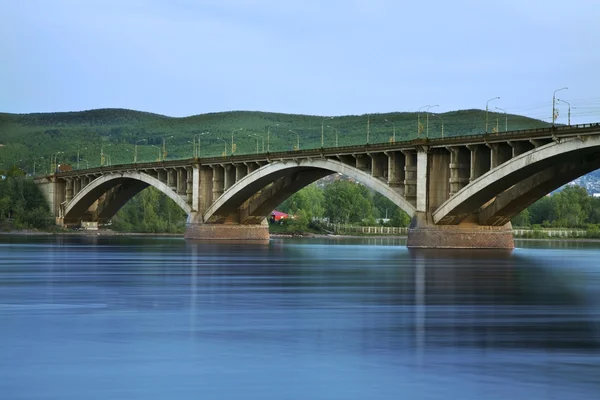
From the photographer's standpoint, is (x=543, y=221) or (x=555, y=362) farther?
(x=543, y=221)

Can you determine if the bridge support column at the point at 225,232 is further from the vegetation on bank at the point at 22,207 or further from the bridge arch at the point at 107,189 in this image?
the vegetation on bank at the point at 22,207

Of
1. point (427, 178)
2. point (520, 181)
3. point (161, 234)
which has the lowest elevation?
point (161, 234)

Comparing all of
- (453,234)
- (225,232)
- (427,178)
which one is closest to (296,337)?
(427,178)

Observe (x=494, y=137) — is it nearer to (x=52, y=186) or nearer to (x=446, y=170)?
(x=446, y=170)

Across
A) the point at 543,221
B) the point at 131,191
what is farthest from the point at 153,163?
the point at 543,221

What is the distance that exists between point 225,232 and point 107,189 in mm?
39936

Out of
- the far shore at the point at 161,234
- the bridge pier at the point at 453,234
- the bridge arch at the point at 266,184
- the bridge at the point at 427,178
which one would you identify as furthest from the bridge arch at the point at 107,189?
the bridge pier at the point at 453,234

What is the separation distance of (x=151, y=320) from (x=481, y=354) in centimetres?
1056

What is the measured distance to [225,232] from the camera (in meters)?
122

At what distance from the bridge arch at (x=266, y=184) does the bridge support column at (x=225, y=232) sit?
0.76 metres

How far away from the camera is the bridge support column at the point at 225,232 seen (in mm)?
120688

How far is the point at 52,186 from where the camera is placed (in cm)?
16288

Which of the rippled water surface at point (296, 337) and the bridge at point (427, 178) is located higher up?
the bridge at point (427, 178)

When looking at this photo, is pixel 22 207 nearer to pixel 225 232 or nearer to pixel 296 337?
pixel 225 232
